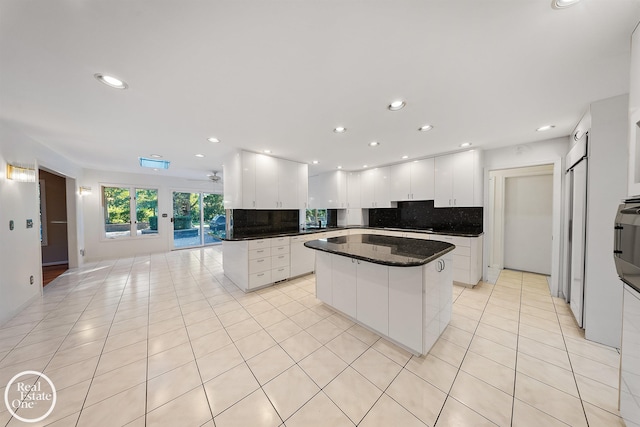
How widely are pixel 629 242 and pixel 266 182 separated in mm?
3947

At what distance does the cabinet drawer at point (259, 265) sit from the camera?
329 centimetres

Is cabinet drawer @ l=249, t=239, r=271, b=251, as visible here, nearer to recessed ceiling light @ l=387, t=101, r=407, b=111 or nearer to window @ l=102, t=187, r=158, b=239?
recessed ceiling light @ l=387, t=101, r=407, b=111

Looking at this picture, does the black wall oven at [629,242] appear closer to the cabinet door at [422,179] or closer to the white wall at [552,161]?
the white wall at [552,161]

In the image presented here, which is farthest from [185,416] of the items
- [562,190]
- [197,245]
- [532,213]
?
[197,245]

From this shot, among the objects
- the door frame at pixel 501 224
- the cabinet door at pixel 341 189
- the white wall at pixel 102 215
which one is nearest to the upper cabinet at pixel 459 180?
the door frame at pixel 501 224

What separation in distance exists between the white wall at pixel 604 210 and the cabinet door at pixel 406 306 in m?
1.65

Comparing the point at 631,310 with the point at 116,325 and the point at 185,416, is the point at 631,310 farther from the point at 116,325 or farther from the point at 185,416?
the point at 116,325

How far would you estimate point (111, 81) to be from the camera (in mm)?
1689

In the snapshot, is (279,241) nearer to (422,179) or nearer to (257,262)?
(257,262)

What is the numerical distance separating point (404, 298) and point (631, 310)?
4.06 ft

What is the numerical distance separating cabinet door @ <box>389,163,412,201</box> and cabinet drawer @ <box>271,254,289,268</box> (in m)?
2.81

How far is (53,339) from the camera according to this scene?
2.10 meters

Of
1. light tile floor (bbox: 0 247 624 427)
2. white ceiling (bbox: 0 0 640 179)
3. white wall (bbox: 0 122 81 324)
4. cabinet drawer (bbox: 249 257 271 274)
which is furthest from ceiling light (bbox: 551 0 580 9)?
white wall (bbox: 0 122 81 324)

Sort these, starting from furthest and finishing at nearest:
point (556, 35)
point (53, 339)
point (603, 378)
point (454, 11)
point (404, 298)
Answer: point (53, 339) < point (404, 298) < point (603, 378) < point (556, 35) < point (454, 11)
